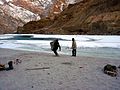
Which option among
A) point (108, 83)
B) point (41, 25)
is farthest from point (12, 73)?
point (41, 25)

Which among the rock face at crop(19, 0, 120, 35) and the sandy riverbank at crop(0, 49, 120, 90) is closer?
the sandy riverbank at crop(0, 49, 120, 90)

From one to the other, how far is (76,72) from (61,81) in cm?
197

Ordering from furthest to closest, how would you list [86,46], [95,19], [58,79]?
1. [95,19]
2. [86,46]
3. [58,79]

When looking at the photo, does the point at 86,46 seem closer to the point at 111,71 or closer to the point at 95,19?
the point at 111,71

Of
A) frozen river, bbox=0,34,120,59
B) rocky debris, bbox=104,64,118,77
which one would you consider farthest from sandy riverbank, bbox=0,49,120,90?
frozen river, bbox=0,34,120,59

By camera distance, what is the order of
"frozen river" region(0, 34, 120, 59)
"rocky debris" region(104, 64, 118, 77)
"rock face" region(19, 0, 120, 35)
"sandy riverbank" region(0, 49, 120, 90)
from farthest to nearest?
1. "rock face" region(19, 0, 120, 35)
2. "frozen river" region(0, 34, 120, 59)
3. "rocky debris" region(104, 64, 118, 77)
4. "sandy riverbank" region(0, 49, 120, 90)

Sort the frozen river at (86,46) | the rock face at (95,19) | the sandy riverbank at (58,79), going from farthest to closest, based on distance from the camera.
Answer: the rock face at (95,19), the frozen river at (86,46), the sandy riverbank at (58,79)

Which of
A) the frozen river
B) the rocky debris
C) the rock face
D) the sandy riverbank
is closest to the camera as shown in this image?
the sandy riverbank

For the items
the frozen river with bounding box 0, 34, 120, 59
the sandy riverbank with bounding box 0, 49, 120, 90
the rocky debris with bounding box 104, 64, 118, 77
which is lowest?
the frozen river with bounding box 0, 34, 120, 59

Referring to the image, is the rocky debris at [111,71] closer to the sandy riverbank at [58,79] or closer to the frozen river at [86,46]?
the sandy riverbank at [58,79]

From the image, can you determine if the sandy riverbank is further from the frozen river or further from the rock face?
the rock face

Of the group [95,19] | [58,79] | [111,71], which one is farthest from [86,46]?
[95,19]

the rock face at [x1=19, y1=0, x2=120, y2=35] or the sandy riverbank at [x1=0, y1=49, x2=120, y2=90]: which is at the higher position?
the rock face at [x1=19, y1=0, x2=120, y2=35]

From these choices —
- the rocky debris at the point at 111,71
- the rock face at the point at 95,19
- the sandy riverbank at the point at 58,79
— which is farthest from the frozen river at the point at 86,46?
the rock face at the point at 95,19
